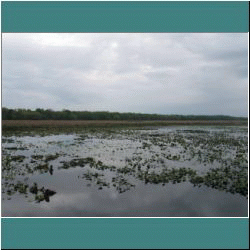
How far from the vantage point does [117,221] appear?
3047mm

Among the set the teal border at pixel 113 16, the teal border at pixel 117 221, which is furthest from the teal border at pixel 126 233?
the teal border at pixel 113 16

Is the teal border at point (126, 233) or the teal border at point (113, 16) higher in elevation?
the teal border at point (113, 16)

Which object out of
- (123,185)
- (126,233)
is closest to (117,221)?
(126,233)

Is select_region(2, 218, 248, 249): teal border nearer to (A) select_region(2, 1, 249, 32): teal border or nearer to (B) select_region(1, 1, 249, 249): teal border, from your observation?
(B) select_region(1, 1, 249, 249): teal border

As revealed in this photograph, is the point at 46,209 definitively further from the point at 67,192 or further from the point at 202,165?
the point at 202,165

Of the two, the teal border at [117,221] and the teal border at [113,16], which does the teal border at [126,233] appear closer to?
the teal border at [117,221]

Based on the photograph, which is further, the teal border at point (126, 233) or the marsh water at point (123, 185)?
the marsh water at point (123, 185)

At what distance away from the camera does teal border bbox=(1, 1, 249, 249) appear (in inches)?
118

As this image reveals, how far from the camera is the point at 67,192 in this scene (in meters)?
4.29

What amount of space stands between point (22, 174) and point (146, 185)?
7.33 ft

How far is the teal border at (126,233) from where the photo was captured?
2996 millimetres

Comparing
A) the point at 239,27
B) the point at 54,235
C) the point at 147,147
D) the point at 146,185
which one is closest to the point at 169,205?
the point at 146,185

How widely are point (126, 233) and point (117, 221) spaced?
6.6 inches

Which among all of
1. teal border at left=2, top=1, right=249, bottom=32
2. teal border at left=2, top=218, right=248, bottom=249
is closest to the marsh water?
teal border at left=2, top=218, right=248, bottom=249
